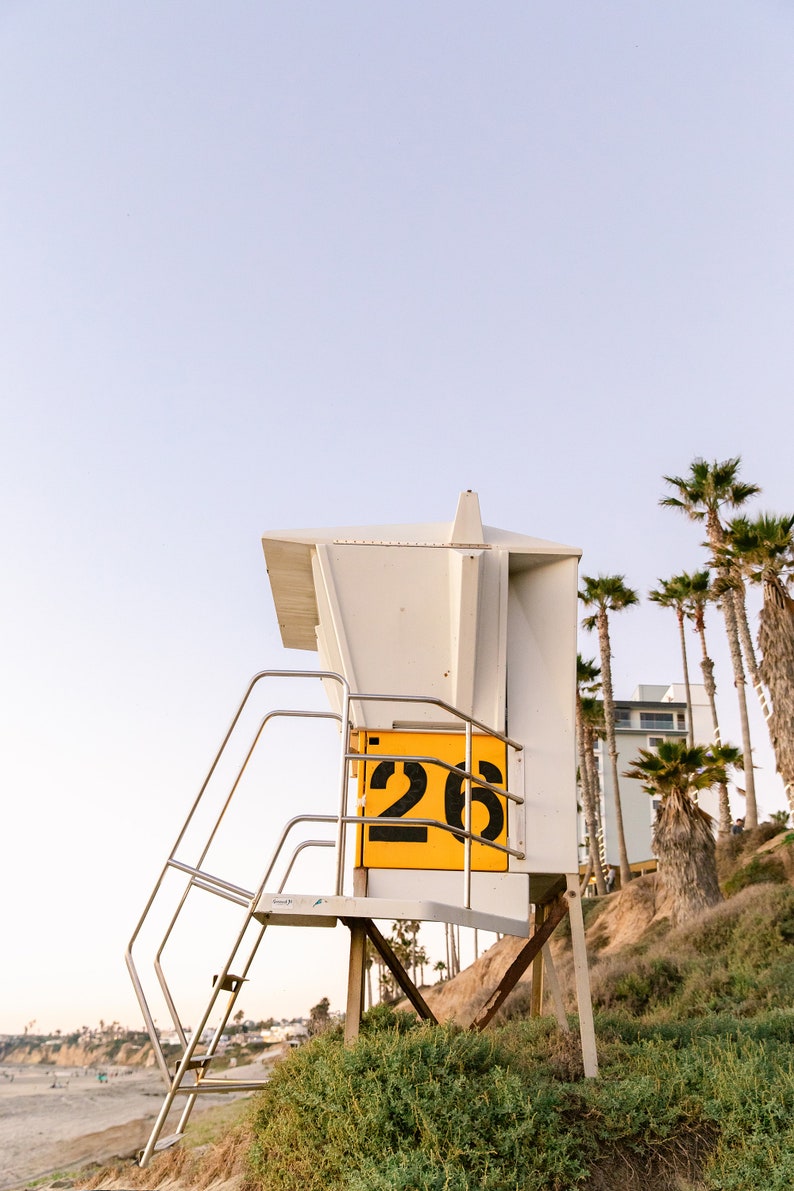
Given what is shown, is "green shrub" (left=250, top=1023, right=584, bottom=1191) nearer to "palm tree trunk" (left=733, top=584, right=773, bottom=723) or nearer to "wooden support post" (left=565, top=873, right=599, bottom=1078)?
"wooden support post" (left=565, top=873, right=599, bottom=1078)

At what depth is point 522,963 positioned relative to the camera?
25.6 ft

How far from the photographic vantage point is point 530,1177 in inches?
209

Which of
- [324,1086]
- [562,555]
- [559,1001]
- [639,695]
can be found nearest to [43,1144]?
[559,1001]

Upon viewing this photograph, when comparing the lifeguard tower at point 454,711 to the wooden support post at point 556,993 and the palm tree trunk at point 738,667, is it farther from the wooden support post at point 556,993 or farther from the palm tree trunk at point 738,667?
the palm tree trunk at point 738,667

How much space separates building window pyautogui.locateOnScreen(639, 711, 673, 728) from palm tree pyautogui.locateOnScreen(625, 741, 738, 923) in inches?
1767

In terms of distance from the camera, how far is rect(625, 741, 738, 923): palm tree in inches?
1028

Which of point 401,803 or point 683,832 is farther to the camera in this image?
point 683,832

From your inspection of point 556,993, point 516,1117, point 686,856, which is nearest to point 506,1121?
point 516,1117

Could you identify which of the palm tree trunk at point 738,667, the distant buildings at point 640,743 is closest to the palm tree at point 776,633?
the palm tree trunk at point 738,667

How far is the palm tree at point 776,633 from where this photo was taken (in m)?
25.6

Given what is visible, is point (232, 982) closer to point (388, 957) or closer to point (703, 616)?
point (388, 957)

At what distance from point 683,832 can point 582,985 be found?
21.1 meters

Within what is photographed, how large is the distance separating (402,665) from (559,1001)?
12.8 ft

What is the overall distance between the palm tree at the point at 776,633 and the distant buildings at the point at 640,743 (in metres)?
36.9
